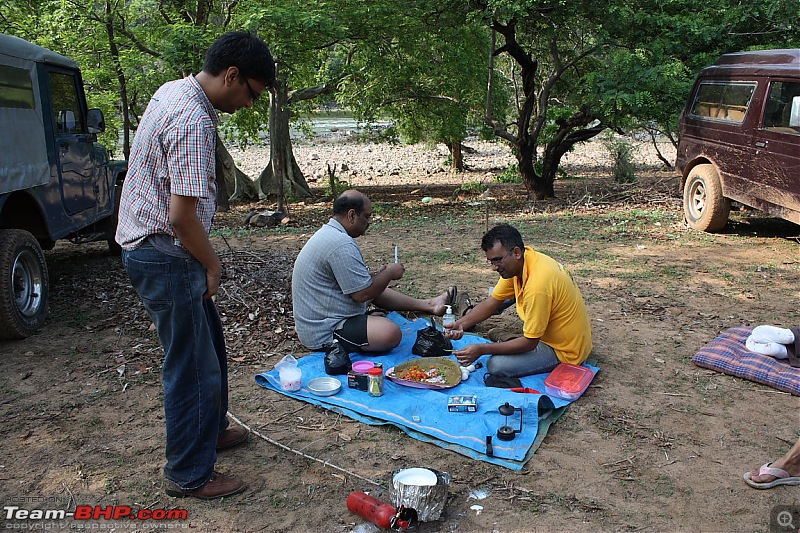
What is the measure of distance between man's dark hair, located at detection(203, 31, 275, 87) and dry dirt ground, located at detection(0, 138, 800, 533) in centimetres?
196

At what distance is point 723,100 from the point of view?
26.7 ft

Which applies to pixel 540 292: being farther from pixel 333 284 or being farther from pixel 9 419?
pixel 9 419

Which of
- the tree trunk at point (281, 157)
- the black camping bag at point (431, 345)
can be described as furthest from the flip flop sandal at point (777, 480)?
the tree trunk at point (281, 157)

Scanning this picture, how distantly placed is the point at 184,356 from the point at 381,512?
110 centimetres

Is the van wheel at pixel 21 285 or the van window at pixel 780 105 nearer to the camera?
the van wheel at pixel 21 285

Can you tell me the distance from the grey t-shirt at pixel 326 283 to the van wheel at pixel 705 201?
18.4 ft

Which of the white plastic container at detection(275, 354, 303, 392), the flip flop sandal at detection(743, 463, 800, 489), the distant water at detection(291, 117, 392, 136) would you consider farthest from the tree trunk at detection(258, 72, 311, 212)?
the distant water at detection(291, 117, 392, 136)

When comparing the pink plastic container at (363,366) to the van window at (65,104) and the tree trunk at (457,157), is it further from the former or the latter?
the tree trunk at (457,157)

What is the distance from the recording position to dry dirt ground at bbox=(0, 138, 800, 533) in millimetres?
2988

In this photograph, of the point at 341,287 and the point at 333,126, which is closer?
the point at 341,287

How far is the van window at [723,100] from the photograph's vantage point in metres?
7.69

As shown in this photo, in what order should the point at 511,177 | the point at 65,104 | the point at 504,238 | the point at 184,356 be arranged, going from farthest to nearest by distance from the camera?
the point at 511,177 < the point at 65,104 < the point at 504,238 < the point at 184,356

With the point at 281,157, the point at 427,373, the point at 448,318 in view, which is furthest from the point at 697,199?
the point at 281,157

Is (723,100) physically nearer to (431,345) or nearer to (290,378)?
(431,345)
